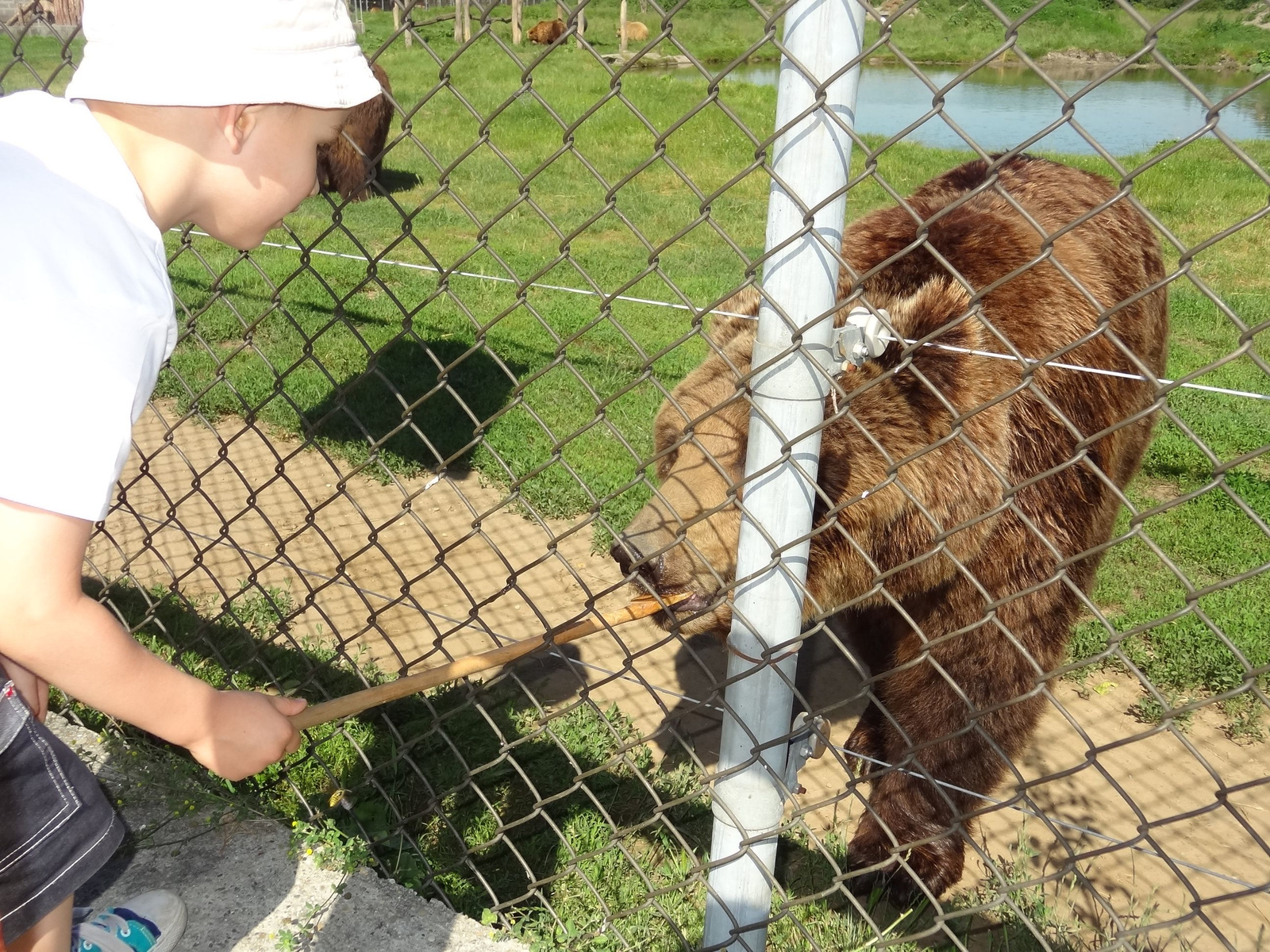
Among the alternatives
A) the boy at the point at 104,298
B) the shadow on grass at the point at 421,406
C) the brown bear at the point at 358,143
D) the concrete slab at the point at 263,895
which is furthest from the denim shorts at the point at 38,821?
the brown bear at the point at 358,143

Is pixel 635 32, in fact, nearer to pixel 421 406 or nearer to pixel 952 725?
pixel 421 406

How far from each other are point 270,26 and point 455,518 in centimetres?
359

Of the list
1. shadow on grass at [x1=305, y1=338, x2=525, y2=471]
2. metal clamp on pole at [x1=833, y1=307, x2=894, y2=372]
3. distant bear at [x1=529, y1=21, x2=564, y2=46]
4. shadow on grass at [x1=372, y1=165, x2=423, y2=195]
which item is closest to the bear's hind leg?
metal clamp on pole at [x1=833, y1=307, x2=894, y2=372]

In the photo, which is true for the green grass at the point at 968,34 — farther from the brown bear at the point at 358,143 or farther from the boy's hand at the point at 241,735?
the boy's hand at the point at 241,735

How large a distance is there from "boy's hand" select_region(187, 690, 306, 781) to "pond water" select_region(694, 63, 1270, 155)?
12040mm

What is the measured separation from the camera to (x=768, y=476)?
5.63ft

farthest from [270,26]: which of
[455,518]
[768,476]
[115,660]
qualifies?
[455,518]

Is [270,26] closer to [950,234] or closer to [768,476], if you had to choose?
[768,476]

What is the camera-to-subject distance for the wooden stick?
6.49 feet

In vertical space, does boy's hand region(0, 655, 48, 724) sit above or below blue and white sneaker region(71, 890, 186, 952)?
above

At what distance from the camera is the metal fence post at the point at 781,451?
57.2 inches

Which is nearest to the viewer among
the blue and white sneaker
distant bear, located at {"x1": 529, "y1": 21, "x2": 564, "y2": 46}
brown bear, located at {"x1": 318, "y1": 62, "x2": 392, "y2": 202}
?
the blue and white sneaker

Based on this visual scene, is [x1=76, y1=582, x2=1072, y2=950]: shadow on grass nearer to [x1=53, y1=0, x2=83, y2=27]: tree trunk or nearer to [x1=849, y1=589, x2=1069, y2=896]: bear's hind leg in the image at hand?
[x1=849, y1=589, x2=1069, y2=896]: bear's hind leg

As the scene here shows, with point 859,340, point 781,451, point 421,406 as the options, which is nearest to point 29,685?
point 781,451
